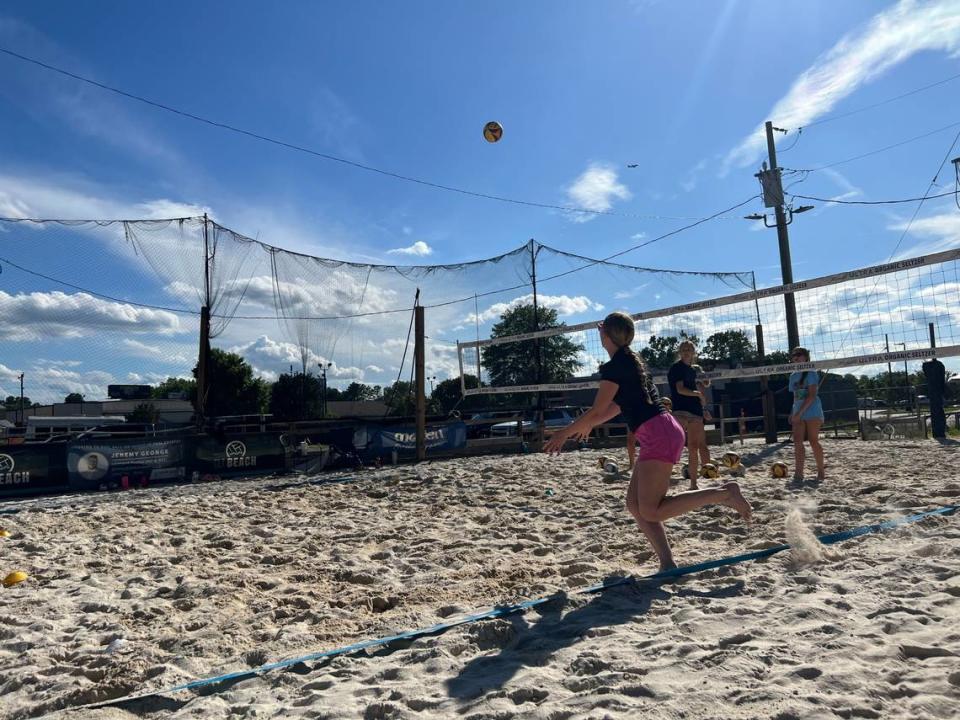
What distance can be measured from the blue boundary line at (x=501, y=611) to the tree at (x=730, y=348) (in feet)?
37.0

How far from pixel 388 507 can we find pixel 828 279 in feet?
18.2

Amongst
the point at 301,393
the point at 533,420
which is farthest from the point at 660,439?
the point at 301,393

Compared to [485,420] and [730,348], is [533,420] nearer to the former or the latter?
[485,420]

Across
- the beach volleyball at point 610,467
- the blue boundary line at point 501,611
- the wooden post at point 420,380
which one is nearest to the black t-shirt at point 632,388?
the blue boundary line at point 501,611

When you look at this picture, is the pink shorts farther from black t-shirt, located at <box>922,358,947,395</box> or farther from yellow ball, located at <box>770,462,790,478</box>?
black t-shirt, located at <box>922,358,947,395</box>

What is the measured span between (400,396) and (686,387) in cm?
686

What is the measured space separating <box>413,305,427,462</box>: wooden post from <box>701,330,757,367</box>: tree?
22.6 ft

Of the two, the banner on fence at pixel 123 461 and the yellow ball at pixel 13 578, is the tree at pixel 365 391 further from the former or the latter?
the yellow ball at pixel 13 578

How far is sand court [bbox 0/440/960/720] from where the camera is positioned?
2051mm

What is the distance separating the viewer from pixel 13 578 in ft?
A: 12.5

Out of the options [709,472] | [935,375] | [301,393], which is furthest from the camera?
[301,393]

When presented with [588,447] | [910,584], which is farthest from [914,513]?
[588,447]

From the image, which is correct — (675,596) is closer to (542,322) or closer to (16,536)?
(16,536)

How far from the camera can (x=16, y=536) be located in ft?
17.5
